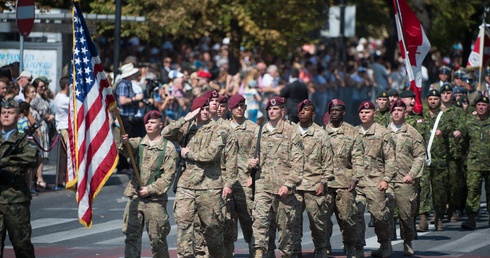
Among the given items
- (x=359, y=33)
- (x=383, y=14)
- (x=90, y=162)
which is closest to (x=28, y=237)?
(x=90, y=162)

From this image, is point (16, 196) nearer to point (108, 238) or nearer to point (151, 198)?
point (151, 198)

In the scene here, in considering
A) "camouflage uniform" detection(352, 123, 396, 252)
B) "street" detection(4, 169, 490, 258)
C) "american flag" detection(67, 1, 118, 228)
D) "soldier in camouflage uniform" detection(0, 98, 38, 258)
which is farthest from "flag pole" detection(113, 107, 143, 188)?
"camouflage uniform" detection(352, 123, 396, 252)

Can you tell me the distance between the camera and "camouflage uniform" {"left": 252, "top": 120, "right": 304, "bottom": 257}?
14.5 metres

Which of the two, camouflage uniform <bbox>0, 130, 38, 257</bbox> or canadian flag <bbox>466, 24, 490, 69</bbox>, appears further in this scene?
canadian flag <bbox>466, 24, 490, 69</bbox>

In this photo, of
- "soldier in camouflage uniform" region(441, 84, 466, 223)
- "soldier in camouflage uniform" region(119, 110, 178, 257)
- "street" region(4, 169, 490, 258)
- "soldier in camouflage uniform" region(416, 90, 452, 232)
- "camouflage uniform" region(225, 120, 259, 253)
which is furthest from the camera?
"soldier in camouflage uniform" region(441, 84, 466, 223)

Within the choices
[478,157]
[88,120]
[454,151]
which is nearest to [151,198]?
[88,120]

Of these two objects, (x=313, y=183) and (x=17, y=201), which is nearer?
(x=17, y=201)

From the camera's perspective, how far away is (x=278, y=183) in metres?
14.6

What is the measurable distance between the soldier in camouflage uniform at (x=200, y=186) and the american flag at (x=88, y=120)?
0.89m

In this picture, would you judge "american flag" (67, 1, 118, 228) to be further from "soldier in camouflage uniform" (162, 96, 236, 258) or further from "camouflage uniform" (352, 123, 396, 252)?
"camouflage uniform" (352, 123, 396, 252)

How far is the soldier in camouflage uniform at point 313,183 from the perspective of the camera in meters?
14.9

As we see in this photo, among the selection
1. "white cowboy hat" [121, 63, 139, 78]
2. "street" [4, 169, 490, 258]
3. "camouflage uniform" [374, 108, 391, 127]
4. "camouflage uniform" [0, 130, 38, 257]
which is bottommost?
"street" [4, 169, 490, 258]

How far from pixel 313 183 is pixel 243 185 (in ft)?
2.94

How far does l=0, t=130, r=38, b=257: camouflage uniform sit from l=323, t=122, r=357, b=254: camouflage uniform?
13.2ft
